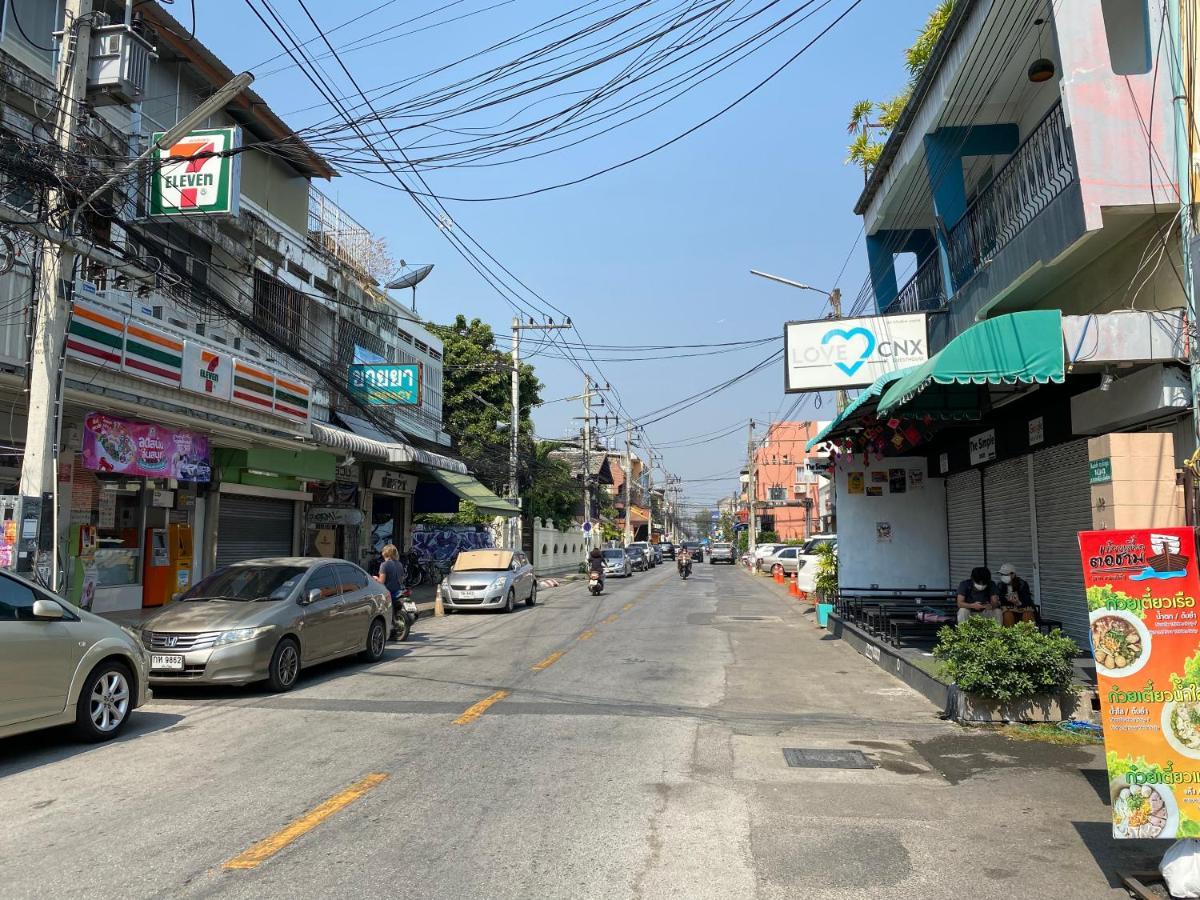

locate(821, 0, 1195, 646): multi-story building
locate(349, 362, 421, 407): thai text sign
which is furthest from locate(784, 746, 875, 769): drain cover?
locate(349, 362, 421, 407): thai text sign

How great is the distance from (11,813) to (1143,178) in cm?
1108

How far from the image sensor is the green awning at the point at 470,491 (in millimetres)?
27156

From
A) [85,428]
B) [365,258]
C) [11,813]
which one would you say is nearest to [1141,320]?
[11,813]

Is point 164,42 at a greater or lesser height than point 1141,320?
greater

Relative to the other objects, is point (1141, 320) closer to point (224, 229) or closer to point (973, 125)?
point (973, 125)

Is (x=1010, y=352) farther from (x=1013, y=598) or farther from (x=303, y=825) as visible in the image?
(x=303, y=825)

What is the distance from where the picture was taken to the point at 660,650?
1427cm

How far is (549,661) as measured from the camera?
1271 cm

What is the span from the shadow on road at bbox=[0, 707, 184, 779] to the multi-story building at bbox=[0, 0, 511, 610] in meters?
2.53

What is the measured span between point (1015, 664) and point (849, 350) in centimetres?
774

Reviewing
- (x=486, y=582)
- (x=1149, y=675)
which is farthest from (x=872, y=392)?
(x=486, y=582)

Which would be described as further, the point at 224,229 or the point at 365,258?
the point at 365,258

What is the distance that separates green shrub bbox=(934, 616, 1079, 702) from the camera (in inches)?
323

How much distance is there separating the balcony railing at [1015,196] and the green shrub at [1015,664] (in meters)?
4.87
